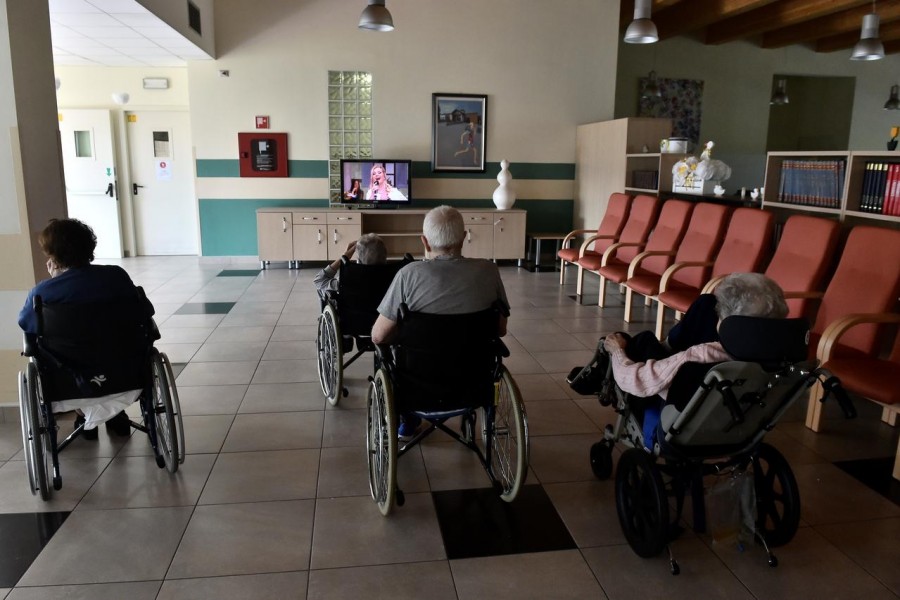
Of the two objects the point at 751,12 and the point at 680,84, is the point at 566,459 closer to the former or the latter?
the point at 751,12

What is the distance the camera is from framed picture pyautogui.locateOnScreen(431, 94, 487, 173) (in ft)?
25.7

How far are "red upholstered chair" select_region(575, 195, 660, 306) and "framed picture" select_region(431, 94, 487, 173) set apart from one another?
247 cm

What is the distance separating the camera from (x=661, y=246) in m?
5.34

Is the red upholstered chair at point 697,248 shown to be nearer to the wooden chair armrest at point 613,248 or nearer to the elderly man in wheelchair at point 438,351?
the wooden chair armrest at point 613,248

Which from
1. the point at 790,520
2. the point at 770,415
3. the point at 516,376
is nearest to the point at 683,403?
the point at 770,415

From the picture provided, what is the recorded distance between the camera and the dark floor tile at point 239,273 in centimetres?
721

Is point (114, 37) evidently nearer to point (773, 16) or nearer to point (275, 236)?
point (275, 236)

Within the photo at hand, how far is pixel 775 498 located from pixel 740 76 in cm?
944

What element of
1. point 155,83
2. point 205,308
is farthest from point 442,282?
point 155,83

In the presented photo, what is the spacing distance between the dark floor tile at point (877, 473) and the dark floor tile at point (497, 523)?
1364mm

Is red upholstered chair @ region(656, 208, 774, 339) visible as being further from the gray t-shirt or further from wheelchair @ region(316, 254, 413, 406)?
the gray t-shirt

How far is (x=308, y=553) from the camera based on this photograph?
7.29 feet

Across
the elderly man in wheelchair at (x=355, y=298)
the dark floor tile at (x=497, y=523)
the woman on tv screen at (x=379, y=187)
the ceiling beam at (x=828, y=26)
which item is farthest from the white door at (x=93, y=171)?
the ceiling beam at (x=828, y=26)

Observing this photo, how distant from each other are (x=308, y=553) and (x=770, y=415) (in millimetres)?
1571
